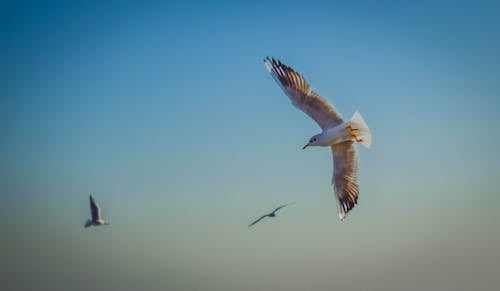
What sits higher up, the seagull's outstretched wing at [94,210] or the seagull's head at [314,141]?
the seagull's outstretched wing at [94,210]

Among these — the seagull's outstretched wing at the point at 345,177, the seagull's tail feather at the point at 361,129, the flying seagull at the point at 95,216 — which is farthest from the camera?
Answer: the flying seagull at the point at 95,216

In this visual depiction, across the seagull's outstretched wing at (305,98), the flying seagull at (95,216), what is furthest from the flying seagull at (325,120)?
the flying seagull at (95,216)

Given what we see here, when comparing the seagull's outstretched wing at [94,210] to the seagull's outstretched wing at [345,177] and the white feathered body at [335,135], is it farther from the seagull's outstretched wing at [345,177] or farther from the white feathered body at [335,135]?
the white feathered body at [335,135]

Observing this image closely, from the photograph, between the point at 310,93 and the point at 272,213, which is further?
the point at 272,213

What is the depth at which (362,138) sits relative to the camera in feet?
27.9

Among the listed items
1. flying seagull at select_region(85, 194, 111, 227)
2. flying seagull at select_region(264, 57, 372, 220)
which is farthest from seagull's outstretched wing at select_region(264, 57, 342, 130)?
flying seagull at select_region(85, 194, 111, 227)

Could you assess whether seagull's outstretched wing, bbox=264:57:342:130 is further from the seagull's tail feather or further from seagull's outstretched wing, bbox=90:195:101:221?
seagull's outstretched wing, bbox=90:195:101:221

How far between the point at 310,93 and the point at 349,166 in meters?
1.17

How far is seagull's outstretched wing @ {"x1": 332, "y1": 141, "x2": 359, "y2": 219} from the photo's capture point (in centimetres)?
892

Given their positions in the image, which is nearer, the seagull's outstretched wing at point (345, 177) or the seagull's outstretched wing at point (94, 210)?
the seagull's outstretched wing at point (345, 177)

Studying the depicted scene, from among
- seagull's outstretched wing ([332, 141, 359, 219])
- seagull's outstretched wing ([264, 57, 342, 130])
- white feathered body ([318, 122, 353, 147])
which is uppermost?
seagull's outstretched wing ([264, 57, 342, 130])

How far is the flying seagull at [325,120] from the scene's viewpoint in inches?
333

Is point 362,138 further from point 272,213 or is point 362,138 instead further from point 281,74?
point 272,213

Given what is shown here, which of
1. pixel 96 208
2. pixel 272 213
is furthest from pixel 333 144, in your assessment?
pixel 272 213
